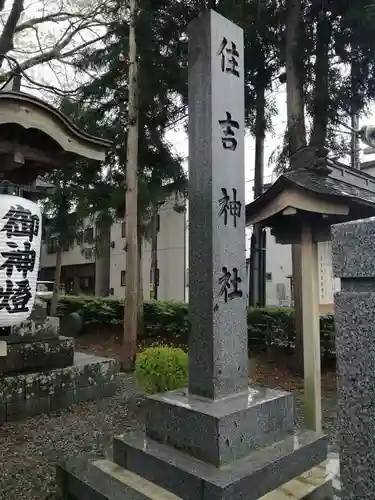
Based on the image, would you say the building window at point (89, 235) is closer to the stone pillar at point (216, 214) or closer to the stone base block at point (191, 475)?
the stone pillar at point (216, 214)

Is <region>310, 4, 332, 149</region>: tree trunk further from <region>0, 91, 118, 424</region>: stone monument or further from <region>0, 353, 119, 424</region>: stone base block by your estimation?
<region>0, 353, 119, 424</region>: stone base block

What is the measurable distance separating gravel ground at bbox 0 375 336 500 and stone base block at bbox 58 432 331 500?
0.52m

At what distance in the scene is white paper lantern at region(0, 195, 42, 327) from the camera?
414 centimetres

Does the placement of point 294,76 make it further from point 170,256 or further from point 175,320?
point 170,256

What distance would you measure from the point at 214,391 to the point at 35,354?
12.9ft

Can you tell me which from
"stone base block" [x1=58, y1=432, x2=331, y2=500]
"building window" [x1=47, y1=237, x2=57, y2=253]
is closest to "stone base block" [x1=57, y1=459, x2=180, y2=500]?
"stone base block" [x1=58, y1=432, x2=331, y2=500]

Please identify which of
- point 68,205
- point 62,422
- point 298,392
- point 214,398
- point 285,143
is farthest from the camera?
point 68,205

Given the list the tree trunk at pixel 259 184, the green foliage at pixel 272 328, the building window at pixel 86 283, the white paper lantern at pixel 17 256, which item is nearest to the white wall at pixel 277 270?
the tree trunk at pixel 259 184

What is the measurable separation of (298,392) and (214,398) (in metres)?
4.41

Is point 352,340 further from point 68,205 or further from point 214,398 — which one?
point 68,205

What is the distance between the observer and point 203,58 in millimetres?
3617

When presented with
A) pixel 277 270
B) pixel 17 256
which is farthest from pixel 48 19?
pixel 277 270

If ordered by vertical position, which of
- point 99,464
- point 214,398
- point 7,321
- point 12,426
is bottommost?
point 12,426

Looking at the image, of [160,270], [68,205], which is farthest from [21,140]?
[160,270]
